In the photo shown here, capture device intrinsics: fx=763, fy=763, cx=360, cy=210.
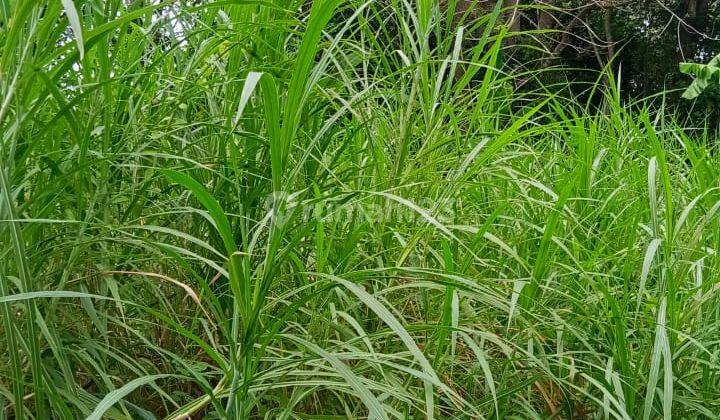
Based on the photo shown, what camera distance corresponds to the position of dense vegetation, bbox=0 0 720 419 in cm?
62

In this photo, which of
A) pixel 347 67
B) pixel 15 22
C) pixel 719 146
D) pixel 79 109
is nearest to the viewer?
pixel 15 22

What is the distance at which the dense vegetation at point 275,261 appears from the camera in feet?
2.04

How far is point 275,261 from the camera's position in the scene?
1.93 ft

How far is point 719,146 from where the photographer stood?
73.6 inches

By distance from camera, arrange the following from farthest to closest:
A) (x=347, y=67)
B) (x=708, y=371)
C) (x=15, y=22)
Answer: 1. (x=347, y=67)
2. (x=708, y=371)
3. (x=15, y=22)

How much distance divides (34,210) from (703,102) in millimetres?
9185

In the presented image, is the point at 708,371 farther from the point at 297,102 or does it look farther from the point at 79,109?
the point at 79,109

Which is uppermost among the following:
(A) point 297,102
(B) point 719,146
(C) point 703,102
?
(A) point 297,102

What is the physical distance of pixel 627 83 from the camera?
29.2 ft

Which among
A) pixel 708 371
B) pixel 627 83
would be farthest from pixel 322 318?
pixel 627 83

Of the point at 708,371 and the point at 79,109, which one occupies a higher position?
the point at 79,109

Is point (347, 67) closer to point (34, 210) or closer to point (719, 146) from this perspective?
point (34, 210)

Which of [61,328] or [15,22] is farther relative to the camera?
[61,328]

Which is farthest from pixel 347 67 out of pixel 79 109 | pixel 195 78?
pixel 79 109
